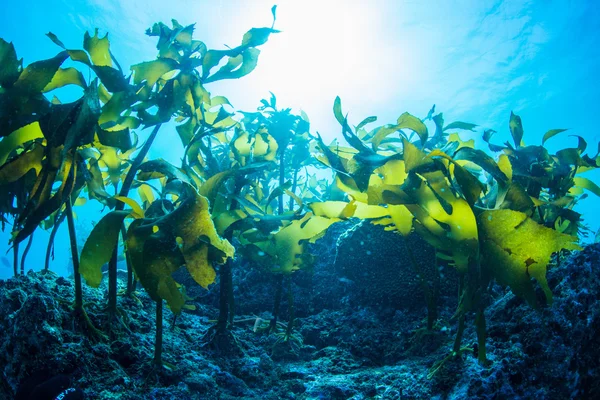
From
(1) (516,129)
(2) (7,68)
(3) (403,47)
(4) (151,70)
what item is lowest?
(1) (516,129)

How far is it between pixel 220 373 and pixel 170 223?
0.95 m

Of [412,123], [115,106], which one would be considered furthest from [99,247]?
[412,123]

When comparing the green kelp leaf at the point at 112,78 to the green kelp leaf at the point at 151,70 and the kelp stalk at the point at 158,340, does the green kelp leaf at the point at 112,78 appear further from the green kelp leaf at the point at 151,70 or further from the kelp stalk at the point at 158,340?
the kelp stalk at the point at 158,340

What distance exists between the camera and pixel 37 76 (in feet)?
5.24

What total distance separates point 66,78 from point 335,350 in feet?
8.15

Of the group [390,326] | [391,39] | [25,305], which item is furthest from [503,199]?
[391,39]

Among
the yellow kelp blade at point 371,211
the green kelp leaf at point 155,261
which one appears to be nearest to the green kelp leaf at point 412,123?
the yellow kelp blade at point 371,211

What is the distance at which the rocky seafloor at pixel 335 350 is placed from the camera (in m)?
1.08

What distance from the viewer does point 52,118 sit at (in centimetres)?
139

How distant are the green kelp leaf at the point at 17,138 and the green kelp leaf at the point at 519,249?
8.08 feet

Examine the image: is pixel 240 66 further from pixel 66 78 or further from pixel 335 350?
pixel 335 350

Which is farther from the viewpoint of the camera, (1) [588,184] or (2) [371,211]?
(1) [588,184]

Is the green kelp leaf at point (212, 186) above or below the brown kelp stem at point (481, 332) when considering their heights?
above

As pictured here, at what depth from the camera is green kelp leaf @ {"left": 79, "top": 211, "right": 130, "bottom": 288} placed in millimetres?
1230
